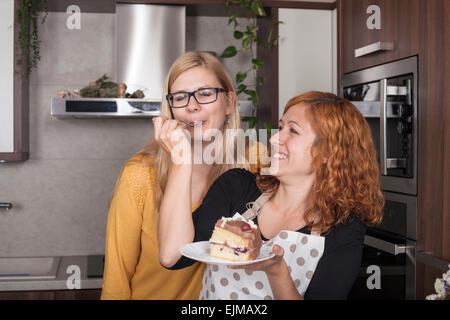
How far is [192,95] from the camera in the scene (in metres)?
1.20

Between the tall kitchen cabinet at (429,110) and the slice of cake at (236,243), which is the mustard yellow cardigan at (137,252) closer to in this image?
the slice of cake at (236,243)

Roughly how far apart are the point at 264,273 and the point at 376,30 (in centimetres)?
117

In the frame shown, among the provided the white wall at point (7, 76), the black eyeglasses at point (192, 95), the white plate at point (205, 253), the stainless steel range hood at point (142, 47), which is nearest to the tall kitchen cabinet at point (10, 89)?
the white wall at point (7, 76)

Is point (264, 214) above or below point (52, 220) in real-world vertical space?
above

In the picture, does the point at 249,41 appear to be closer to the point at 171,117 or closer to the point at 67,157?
the point at 67,157

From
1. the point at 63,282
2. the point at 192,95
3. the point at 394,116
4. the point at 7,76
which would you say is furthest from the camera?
the point at 7,76

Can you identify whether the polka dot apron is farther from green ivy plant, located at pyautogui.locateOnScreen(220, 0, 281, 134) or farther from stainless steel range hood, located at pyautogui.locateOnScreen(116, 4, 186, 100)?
stainless steel range hood, located at pyautogui.locateOnScreen(116, 4, 186, 100)

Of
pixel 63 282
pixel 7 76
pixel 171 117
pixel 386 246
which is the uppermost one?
pixel 7 76

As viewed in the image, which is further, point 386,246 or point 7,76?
point 7,76

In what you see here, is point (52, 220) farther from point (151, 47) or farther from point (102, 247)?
point (151, 47)

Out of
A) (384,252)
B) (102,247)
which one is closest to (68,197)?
(102,247)

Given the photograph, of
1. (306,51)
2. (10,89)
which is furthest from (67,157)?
(306,51)

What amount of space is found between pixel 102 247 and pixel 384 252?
1.69 m

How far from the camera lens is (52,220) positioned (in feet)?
9.16
